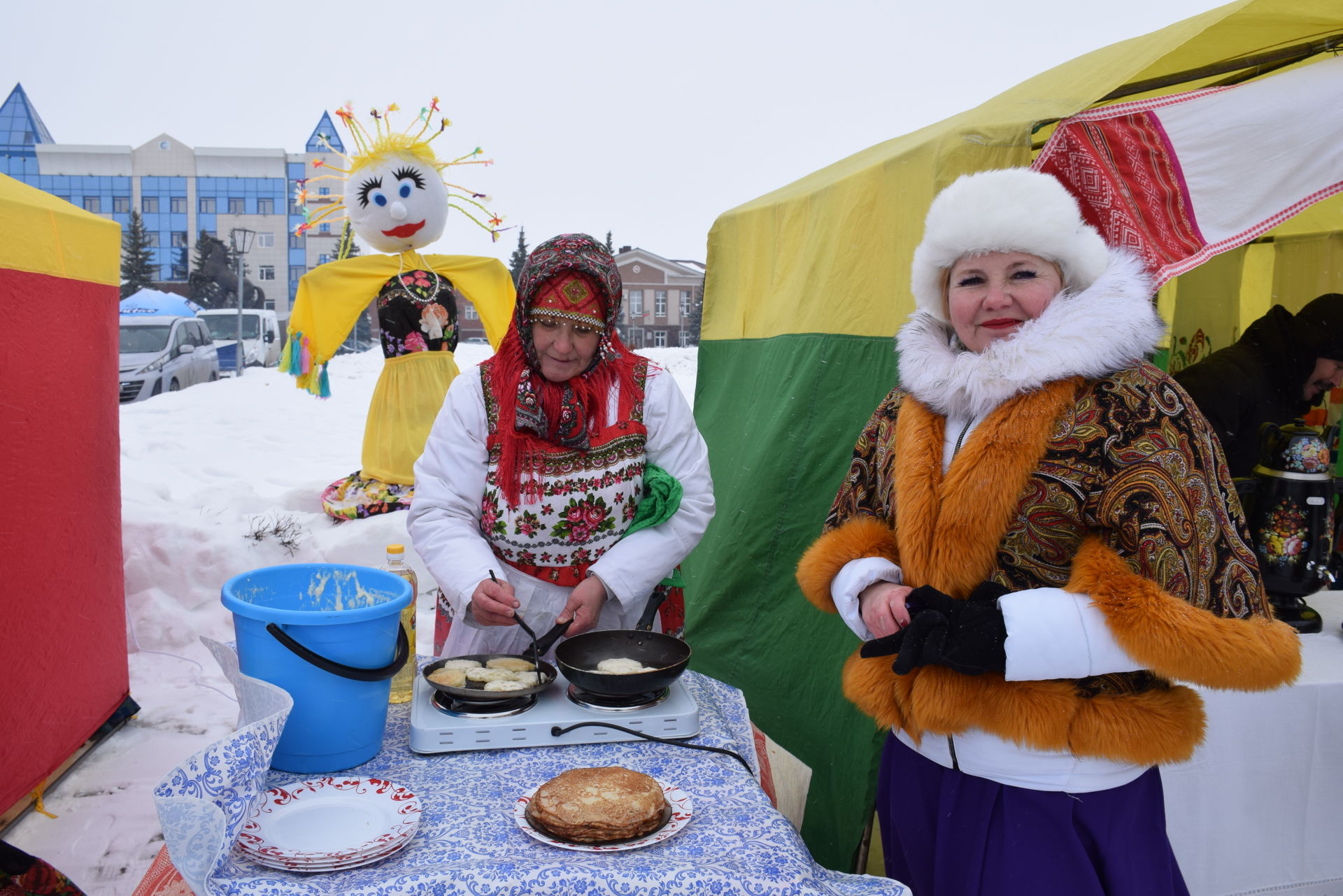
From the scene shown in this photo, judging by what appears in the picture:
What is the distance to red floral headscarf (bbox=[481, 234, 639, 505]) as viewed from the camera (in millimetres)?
1867

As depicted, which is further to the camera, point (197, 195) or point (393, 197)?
point (197, 195)

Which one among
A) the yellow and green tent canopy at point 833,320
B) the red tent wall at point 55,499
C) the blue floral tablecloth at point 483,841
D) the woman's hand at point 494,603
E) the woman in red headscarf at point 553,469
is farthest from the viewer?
the red tent wall at point 55,499

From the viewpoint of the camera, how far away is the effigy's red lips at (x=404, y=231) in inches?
205

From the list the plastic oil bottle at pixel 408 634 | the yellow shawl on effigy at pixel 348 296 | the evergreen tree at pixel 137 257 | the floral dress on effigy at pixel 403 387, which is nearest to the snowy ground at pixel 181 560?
the floral dress on effigy at pixel 403 387

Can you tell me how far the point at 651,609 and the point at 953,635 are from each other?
0.91 m

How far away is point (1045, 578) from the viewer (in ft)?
4.41

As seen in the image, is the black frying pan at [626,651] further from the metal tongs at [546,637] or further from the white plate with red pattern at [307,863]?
the white plate with red pattern at [307,863]

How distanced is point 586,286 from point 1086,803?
4.46ft

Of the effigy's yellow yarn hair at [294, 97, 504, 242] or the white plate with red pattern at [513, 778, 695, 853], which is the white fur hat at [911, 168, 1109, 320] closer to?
the white plate with red pattern at [513, 778, 695, 853]

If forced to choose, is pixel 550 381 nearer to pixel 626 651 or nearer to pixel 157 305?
pixel 626 651

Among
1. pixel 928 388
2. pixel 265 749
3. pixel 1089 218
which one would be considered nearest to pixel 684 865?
pixel 265 749

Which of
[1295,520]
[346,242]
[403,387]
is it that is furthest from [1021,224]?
[346,242]

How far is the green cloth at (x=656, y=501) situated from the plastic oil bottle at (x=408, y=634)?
1.61 feet

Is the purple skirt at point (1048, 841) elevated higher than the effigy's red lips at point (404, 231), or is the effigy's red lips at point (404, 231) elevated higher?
the effigy's red lips at point (404, 231)
